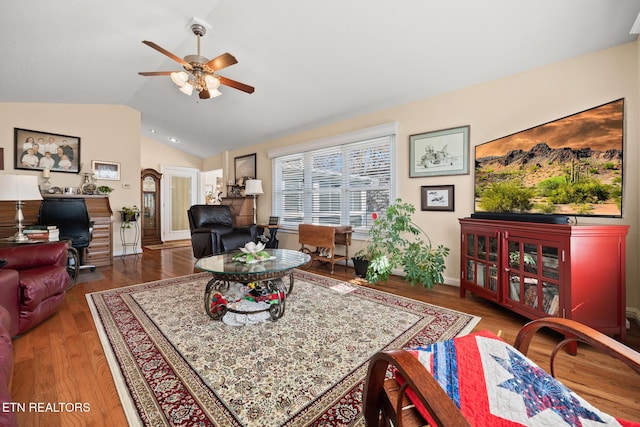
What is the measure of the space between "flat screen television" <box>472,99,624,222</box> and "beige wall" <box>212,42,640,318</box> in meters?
0.21

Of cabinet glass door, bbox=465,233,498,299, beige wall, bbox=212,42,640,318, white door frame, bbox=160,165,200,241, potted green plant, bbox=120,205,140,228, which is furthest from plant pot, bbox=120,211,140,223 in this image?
cabinet glass door, bbox=465,233,498,299

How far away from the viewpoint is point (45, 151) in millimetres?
4176

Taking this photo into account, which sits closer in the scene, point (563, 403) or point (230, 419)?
point (563, 403)

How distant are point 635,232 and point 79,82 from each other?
6271 millimetres

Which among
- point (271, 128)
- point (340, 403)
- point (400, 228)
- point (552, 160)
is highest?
point (271, 128)

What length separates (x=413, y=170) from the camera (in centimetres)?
341

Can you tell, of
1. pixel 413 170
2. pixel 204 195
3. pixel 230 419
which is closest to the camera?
pixel 230 419

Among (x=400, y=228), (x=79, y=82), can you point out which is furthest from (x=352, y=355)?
(x=79, y=82)

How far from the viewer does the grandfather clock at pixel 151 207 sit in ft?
21.3

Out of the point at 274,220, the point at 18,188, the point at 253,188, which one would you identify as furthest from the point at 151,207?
the point at 18,188

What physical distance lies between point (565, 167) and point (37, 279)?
13.6ft

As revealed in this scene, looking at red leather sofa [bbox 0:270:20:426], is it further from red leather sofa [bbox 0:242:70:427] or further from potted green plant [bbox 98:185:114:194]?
potted green plant [bbox 98:185:114:194]

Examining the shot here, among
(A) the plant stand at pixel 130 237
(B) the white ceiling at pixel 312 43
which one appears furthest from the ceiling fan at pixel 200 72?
(A) the plant stand at pixel 130 237

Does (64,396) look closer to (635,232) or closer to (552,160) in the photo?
(552,160)
